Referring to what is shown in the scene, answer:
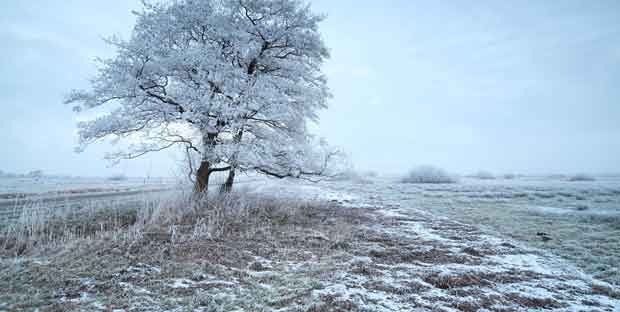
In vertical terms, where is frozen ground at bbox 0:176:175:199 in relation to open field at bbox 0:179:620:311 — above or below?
above

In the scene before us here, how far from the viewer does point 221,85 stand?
28.9 ft

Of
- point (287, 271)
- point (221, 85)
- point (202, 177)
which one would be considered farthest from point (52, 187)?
point (287, 271)

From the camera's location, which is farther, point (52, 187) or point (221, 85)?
point (52, 187)

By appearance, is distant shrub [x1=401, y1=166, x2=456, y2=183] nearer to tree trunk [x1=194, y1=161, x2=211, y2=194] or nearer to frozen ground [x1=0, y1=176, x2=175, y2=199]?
frozen ground [x1=0, y1=176, x2=175, y2=199]

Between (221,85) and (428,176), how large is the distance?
1909 inches

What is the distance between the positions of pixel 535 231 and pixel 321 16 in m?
10.6

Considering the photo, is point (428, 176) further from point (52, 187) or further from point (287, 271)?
point (52, 187)

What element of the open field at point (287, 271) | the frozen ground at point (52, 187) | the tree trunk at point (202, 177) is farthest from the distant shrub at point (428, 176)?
the tree trunk at point (202, 177)

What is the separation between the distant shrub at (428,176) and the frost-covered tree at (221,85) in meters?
44.0

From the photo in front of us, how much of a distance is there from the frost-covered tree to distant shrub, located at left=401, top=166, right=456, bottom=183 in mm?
44029

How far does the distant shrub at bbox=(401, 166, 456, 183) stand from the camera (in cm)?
4862

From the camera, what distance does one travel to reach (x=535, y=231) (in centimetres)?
949

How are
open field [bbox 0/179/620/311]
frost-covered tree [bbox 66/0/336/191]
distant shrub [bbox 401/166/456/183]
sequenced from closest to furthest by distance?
1. open field [bbox 0/179/620/311]
2. frost-covered tree [bbox 66/0/336/191]
3. distant shrub [bbox 401/166/456/183]

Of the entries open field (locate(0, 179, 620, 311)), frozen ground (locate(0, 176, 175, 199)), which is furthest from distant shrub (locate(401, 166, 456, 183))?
open field (locate(0, 179, 620, 311))
